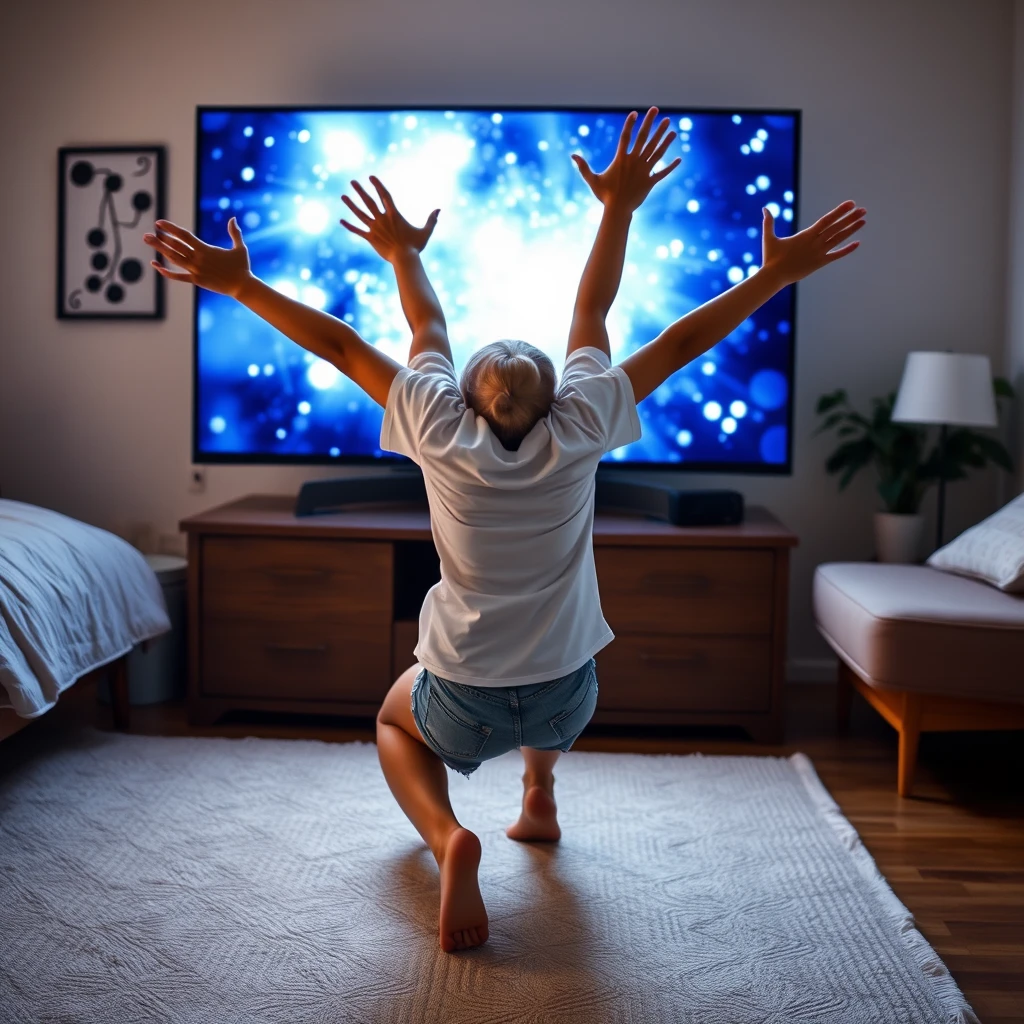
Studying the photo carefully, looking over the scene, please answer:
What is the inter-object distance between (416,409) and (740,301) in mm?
543

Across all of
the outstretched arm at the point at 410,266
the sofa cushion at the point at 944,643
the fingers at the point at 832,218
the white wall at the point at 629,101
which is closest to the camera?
the fingers at the point at 832,218

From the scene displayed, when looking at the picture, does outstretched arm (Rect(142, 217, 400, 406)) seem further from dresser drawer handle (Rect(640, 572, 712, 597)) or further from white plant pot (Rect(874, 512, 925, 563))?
white plant pot (Rect(874, 512, 925, 563))

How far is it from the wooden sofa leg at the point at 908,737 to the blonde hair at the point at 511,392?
1381 mm

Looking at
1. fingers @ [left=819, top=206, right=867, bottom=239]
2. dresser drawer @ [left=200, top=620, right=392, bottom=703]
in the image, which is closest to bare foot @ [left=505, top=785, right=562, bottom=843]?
dresser drawer @ [left=200, top=620, right=392, bottom=703]

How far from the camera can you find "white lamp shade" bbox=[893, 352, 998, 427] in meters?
3.12

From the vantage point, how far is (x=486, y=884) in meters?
2.03

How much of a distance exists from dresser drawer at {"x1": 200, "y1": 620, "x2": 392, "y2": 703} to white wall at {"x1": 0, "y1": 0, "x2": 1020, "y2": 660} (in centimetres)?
77

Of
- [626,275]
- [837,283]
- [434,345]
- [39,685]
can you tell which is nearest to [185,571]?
[39,685]

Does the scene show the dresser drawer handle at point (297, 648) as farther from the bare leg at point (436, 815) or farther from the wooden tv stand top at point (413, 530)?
the bare leg at point (436, 815)

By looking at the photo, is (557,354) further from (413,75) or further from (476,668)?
(476,668)

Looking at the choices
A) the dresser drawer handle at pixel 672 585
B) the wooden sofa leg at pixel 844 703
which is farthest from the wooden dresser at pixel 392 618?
the wooden sofa leg at pixel 844 703

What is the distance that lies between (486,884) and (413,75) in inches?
102

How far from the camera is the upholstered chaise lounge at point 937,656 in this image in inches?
95.9

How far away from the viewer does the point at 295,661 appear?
3.03m
